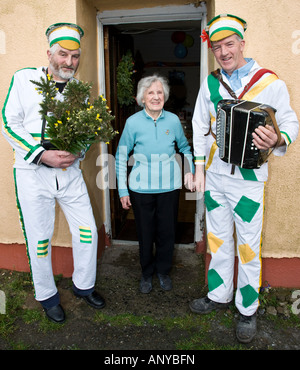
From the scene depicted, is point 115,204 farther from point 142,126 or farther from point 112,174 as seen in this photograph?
point 142,126

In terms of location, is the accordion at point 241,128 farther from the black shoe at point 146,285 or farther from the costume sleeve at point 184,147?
the black shoe at point 146,285

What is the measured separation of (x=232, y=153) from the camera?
2494mm

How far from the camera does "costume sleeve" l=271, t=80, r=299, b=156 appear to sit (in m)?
2.45

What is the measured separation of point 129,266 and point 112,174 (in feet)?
3.96

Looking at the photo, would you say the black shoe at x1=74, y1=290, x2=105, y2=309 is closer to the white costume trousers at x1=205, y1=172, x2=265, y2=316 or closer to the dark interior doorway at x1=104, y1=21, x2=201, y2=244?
the white costume trousers at x1=205, y1=172, x2=265, y2=316

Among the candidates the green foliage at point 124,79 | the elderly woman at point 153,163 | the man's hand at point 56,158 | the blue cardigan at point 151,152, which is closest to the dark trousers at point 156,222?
the elderly woman at point 153,163

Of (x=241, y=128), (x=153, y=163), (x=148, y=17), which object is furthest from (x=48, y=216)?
(x=148, y=17)

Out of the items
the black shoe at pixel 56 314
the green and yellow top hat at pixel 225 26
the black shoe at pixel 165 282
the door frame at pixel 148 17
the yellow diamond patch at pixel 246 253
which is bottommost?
the black shoe at pixel 56 314

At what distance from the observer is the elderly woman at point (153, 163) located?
10.3 feet

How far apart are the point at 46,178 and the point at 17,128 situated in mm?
472

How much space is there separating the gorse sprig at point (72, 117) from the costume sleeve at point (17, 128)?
0.52ft

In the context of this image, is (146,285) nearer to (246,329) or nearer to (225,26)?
(246,329)

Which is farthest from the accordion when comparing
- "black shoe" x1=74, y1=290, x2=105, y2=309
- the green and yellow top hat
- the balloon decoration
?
the balloon decoration

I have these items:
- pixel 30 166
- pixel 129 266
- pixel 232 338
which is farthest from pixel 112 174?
pixel 232 338
